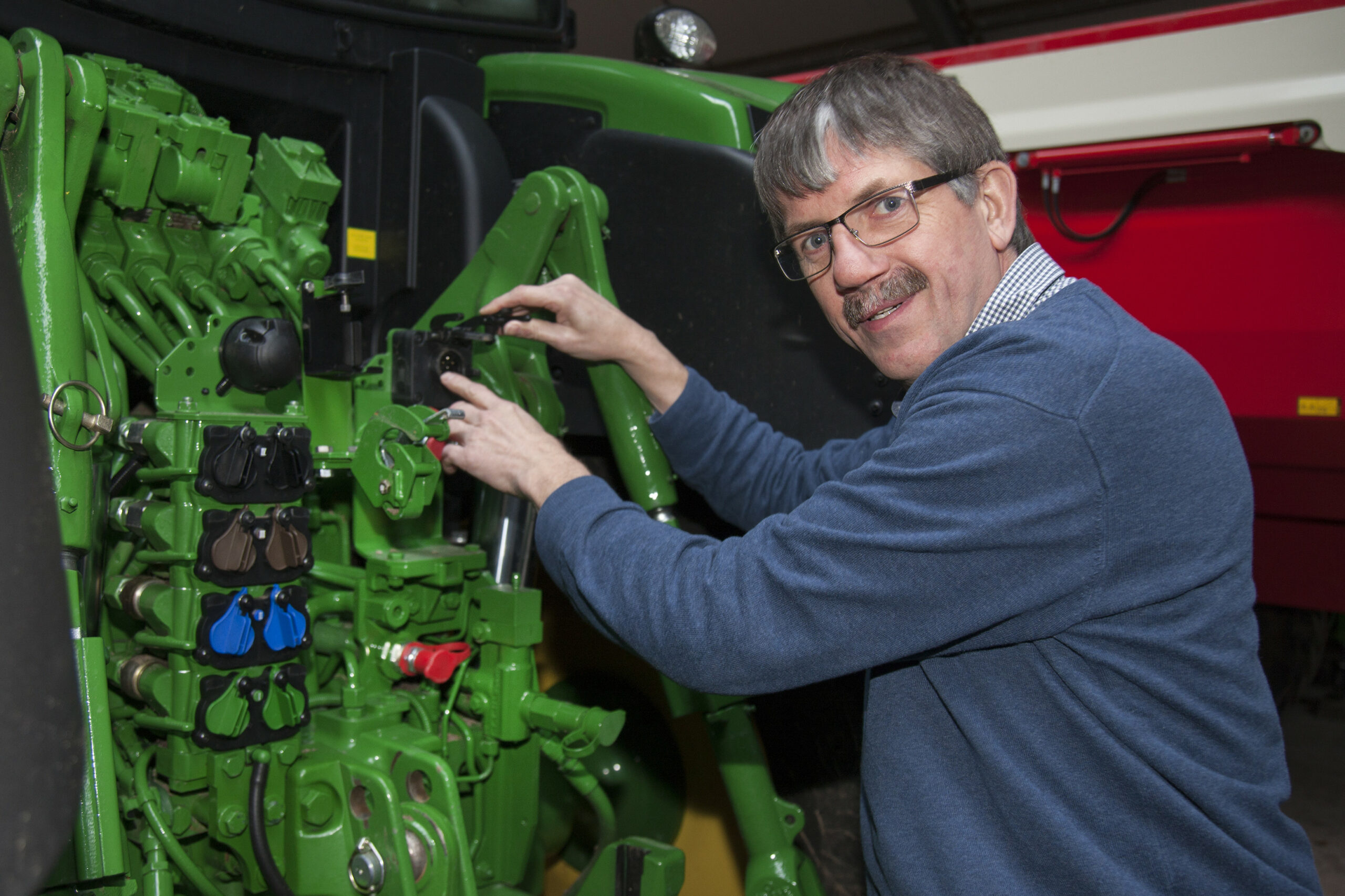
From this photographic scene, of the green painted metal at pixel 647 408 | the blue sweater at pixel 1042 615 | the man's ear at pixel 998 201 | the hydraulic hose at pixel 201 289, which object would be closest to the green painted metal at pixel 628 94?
the green painted metal at pixel 647 408

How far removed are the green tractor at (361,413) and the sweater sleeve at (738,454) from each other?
7 cm

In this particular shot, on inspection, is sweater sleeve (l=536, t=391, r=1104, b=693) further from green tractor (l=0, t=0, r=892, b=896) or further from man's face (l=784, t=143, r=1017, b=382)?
green tractor (l=0, t=0, r=892, b=896)

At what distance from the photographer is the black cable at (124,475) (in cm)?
160

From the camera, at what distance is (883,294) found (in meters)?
1.40

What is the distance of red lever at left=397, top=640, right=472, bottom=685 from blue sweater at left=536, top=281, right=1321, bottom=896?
497 millimetres

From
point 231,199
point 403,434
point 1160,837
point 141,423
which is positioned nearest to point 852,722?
point 1160,837

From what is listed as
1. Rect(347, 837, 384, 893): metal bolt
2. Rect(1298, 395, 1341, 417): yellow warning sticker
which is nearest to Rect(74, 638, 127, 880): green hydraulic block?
Rect(347, 837, 384, 893): metal bolt

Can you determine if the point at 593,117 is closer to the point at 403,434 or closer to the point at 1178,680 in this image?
the point at 403,434

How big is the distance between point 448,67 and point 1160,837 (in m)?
2.04

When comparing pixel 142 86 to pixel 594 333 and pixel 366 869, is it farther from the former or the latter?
pixel 366 869

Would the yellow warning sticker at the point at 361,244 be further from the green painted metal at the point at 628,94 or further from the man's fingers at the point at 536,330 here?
the man's fingers at the point at 536,330

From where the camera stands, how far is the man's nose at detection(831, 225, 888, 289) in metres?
1.37

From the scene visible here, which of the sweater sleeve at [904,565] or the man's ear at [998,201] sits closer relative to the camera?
the sweater sleeve at [904,565]

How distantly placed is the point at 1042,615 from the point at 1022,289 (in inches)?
17.2
